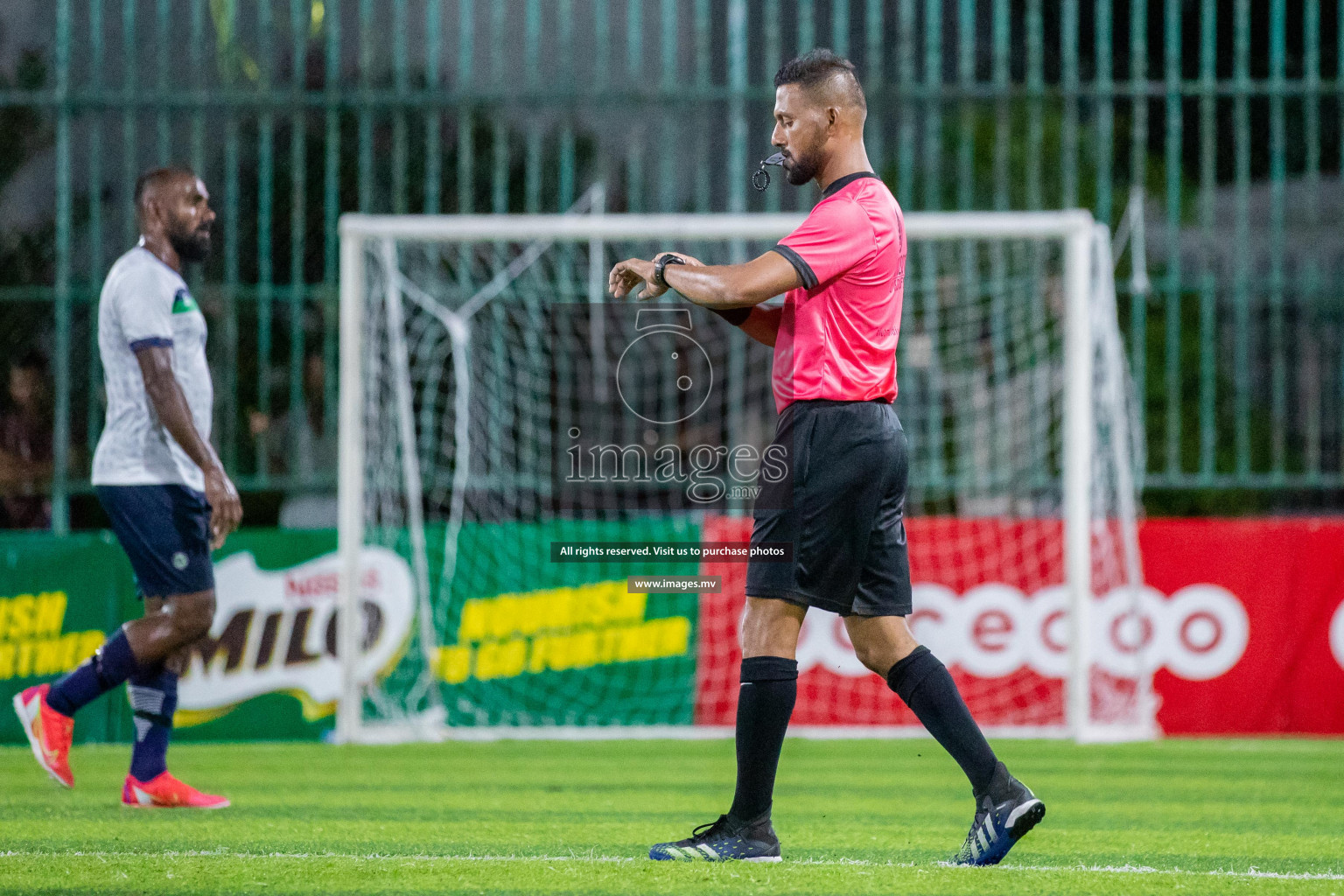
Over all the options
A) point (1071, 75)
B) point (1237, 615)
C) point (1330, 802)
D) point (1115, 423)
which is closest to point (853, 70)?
point (1330, 802)

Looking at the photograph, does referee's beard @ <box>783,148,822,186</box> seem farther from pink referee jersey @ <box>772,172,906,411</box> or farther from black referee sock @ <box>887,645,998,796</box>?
black referee sock @ <box>887,645,998,796</box>

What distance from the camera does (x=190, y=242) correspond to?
5.58 metres

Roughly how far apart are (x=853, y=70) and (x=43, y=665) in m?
5.84

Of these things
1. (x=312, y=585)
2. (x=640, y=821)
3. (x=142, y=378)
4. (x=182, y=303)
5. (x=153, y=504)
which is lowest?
(x=640, y=821)

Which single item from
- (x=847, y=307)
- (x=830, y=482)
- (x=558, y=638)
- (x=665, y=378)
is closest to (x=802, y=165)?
(x=847, y=307)

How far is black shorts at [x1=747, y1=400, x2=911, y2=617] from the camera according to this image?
12.8ft

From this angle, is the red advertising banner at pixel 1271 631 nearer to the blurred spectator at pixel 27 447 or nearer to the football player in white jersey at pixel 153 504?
the football player in white jersey at pixel 153 504

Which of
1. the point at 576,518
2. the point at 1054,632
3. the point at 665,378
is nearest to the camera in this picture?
the point at 1054,632

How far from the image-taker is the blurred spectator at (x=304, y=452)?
1064cm

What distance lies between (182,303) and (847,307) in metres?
2.47

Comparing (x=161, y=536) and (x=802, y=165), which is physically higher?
(x=802, y=165)

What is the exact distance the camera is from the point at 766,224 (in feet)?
27.3

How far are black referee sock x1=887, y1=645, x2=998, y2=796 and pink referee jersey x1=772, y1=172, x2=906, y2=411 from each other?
25.9 inches

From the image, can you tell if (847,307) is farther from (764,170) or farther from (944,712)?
(944,712)
